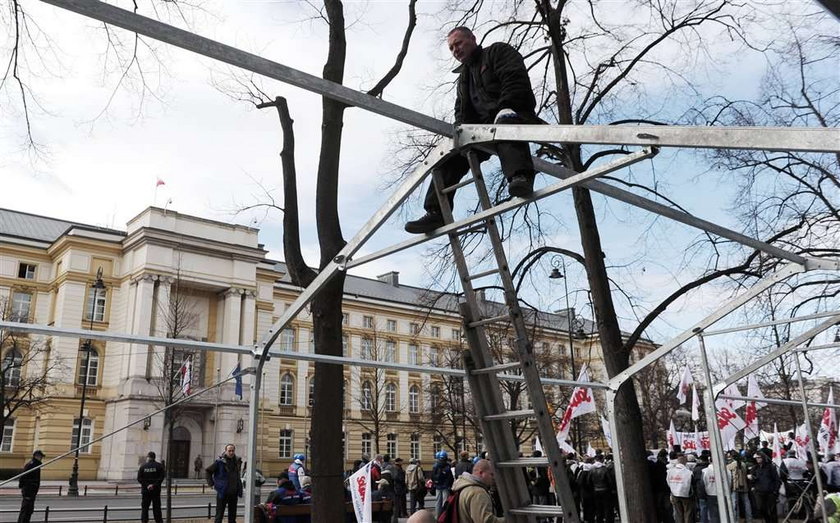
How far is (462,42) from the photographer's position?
4.63 m

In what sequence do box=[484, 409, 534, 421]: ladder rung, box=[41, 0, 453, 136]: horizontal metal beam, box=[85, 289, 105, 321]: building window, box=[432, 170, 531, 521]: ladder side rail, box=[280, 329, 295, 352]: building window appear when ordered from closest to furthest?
1. box=[41, 0, 453, 136]: horizontal metal beam
2. box=[484, 409, 534, 421]: ladder rung
3. box=[432, 170, 531, 521]: ladder side rail
4. box=[85, 289, 105, 321]: building window
5. box=[280, 329, 295, 352]: building window

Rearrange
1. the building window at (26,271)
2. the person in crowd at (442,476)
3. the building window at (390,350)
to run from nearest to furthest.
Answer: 1. the person in crowd at (442,476)
2. the building window at (26,271)
3. the building window at (390,350)

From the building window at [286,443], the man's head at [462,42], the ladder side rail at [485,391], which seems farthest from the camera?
the building window at [286,443]

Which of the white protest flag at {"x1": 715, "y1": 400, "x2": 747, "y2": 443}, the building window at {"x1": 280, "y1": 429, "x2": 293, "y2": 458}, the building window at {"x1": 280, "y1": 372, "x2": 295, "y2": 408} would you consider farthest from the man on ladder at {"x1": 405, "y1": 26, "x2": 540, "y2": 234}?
the building window at {"x1": 280, "y1": 372, "x2": 295, "y2": 408}

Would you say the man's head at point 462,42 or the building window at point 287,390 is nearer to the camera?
the man's head at point 462,42

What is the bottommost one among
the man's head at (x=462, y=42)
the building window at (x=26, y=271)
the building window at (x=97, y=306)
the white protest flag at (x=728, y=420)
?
the white protest flag at (x=728, y=420)

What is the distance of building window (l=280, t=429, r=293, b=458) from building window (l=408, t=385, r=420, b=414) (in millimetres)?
12876

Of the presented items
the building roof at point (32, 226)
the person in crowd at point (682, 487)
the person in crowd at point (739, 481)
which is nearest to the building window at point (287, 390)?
the building roof at point (32, 226)

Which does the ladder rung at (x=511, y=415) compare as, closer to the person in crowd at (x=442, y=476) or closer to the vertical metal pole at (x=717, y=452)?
the vertical metal pole at (x=717, y=452)

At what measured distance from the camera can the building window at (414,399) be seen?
216 feet

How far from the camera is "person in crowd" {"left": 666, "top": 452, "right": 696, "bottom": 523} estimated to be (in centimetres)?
1616

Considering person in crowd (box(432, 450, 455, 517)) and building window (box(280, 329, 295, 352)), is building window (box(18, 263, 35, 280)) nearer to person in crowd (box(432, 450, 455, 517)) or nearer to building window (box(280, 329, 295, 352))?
building window (box(280, 329, 295, 352))

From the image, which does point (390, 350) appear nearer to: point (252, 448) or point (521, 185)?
point (252, 448)

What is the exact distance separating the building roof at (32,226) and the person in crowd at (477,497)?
5018cm
